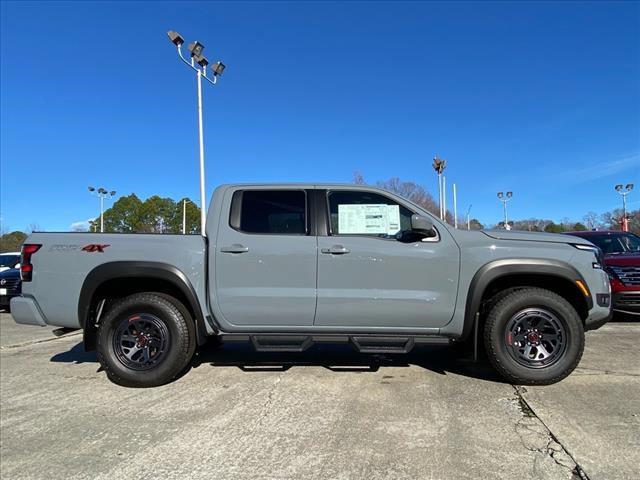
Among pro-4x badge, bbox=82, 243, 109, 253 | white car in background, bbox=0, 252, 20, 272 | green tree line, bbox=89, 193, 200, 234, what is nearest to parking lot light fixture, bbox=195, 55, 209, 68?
white car in background, bbox=0, 252, 20, 272

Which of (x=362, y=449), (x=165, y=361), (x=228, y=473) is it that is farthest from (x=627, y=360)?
(x=165, y=361)

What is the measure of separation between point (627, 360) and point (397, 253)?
331 centimetres

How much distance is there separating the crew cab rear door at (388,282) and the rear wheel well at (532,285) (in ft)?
1.42

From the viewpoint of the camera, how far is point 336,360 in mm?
5641

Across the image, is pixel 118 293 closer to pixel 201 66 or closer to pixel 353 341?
pixel 353 341

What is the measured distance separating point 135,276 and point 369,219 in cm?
249

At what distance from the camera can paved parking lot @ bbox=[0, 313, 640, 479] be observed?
3088 millimetres

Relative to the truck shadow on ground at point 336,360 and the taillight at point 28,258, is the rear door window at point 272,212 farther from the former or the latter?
the taillight at point 28,258

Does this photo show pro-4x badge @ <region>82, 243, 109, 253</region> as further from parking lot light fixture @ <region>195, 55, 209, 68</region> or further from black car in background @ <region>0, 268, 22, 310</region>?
parking lot light fixture @ <region>195, 55, 209, 68</region>

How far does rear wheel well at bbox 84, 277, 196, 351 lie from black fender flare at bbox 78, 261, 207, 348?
0.07 m

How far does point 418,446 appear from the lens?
10.9 ft

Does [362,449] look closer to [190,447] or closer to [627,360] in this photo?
[190,447]

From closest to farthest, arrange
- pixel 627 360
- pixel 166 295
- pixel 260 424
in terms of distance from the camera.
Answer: pixel 260 424
pixel 166 295
pixel 627 360

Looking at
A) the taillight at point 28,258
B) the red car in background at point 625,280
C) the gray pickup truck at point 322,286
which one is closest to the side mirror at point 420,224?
the gray pickup truck at point 322,286
